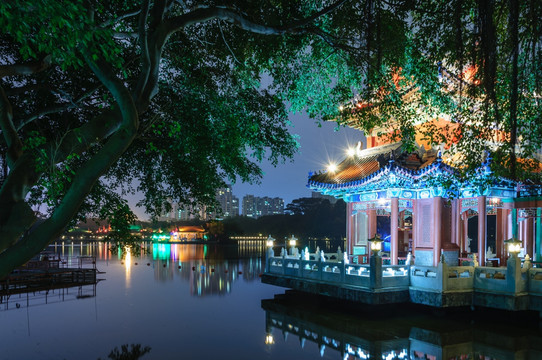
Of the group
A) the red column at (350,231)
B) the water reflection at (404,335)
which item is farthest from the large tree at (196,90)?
the red column at (350,231)

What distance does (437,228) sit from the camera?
15.0 m

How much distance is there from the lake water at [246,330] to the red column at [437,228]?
200cm

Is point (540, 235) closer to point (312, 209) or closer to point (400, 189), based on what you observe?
point (400, 189)

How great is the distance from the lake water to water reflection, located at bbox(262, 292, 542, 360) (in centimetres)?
2

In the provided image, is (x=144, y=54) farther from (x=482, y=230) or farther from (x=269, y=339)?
(x=482, y=230)

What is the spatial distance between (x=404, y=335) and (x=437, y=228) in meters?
4.70

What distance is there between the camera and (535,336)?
441 inches

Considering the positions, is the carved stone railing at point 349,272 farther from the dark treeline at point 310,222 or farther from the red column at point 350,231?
the dark treeline at point 310,222

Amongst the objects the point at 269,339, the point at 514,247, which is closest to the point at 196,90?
the point at 269,339

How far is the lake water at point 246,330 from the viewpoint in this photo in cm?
1078

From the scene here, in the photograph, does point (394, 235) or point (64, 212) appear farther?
point (394, 235)

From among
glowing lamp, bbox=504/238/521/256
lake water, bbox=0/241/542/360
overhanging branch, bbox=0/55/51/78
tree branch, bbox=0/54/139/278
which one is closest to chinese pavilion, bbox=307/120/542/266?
glowing lamp, bbox=504/238/521/256

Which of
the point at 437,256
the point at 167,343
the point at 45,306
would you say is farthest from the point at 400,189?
the point at 45,306

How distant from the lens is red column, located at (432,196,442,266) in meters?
14.9
